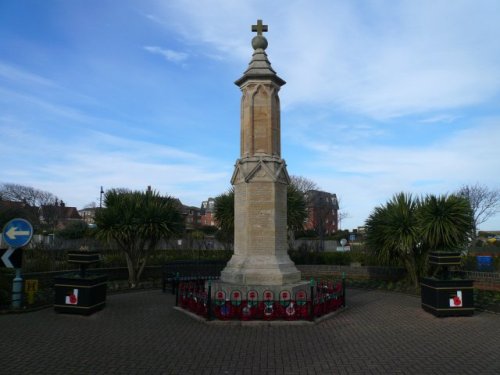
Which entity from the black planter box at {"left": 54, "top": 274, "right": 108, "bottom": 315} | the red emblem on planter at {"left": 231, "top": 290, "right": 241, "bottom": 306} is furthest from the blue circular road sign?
the red emblem on planter at {"left": 231, "top": 290, "right": 241, "bottom": 306}

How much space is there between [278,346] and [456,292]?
19.1 feet

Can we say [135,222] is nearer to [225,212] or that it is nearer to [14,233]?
[14,233]

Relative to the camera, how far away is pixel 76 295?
397 inches

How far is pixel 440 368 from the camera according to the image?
6.16m

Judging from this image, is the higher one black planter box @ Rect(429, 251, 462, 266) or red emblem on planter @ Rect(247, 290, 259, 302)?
black planter box @ Rect(429, 251, 462, 266)

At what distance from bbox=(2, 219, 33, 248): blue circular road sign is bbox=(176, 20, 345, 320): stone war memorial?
4613 millimetres

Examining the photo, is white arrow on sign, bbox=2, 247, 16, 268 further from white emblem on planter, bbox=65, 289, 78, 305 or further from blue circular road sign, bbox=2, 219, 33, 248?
white emblem on planter, bbox=65, 289, 78, 305

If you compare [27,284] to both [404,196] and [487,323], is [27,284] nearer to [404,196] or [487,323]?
[487,323]

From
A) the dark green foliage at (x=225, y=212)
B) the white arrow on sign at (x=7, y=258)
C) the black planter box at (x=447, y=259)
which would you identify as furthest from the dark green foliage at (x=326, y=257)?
the white arrow on sign at (x=7, y=258)

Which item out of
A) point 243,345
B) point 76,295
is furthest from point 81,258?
point 243,345

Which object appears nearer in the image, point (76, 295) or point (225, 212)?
point (76, 295)

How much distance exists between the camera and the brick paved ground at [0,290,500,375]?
612 centimetres

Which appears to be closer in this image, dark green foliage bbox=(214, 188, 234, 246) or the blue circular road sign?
the blue circular road sign

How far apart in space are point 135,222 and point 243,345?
10.3m
